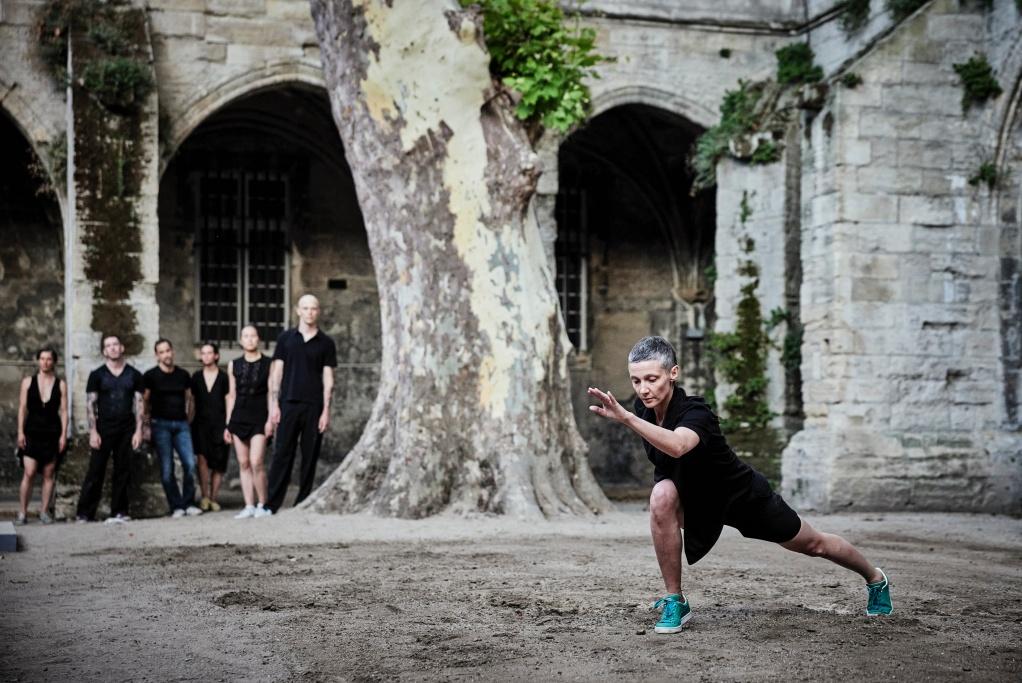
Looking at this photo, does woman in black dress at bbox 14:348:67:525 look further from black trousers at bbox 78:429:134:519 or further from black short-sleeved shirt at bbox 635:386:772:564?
black short-sleeved shirt at bbox 635:386:772:564

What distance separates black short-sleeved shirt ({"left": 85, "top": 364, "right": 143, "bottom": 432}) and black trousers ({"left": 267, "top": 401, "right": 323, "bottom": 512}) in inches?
48.7

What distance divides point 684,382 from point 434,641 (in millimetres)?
14685

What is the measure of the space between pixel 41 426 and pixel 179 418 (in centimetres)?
112

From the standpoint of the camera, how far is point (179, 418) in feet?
39.8

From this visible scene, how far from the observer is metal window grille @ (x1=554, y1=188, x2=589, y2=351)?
19875 mm

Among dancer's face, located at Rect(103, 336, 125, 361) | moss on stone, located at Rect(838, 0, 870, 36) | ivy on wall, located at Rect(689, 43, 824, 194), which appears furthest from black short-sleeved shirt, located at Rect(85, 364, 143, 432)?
moss on stone, located at Rect(838, 0, 870, 36)

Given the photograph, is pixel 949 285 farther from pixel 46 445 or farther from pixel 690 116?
pixel 46 445

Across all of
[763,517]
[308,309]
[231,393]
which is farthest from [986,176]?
[763,517]

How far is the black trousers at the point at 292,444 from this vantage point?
1155 centimetres

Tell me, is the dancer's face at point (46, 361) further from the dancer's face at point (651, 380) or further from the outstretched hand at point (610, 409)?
the outstretched hand at point (610, 409)

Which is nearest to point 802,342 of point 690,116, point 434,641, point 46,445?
point 690,116

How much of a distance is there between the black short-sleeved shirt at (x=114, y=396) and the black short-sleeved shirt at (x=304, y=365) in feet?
4.03

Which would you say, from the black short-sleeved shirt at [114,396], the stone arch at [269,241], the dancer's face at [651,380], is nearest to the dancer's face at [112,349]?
the black short-sleeved shirt at [114,396]

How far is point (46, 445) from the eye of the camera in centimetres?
1201
